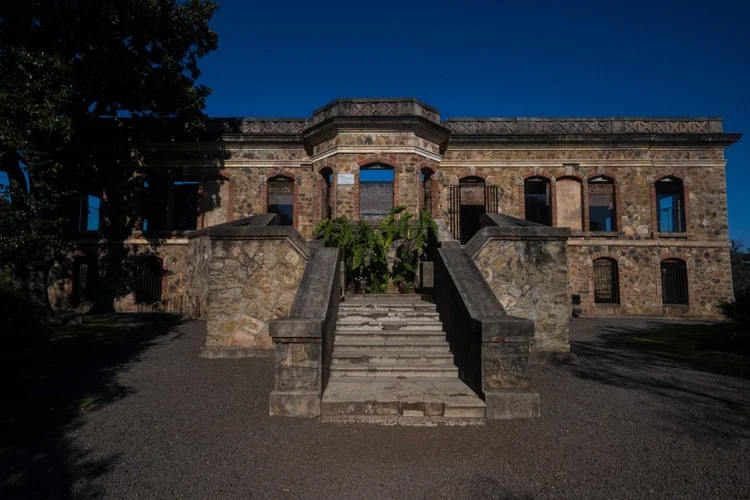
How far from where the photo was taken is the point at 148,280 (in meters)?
16.3

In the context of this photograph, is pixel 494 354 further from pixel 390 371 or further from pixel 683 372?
pixel 683 372

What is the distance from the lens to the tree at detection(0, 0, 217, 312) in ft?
35.5

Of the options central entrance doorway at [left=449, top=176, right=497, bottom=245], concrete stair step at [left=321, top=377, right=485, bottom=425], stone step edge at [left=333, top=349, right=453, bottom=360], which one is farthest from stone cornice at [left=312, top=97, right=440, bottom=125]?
concrete stair step at [left=321, top=377, right=485, bottom=425]

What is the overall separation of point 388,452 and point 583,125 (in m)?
17.2

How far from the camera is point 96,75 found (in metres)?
12.8

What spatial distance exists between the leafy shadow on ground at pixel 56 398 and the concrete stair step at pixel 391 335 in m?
3.22

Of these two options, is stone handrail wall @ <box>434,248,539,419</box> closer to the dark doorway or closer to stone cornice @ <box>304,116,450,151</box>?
stone cornice @ <box>304,116,450,151</box>

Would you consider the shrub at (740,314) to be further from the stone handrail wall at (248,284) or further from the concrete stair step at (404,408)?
the stone handrail wall at (248,284)

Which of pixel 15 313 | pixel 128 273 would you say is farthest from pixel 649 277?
pixel 128 273

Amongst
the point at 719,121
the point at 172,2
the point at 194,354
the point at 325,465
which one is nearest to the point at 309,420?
the point at 325,465

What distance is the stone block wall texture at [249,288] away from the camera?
7504mm

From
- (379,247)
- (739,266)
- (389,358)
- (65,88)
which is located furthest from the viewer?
(739,266)

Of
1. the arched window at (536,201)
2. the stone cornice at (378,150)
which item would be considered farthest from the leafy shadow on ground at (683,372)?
the arched window at (536,201)

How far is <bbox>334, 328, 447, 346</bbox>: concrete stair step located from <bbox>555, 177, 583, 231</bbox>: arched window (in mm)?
12905
